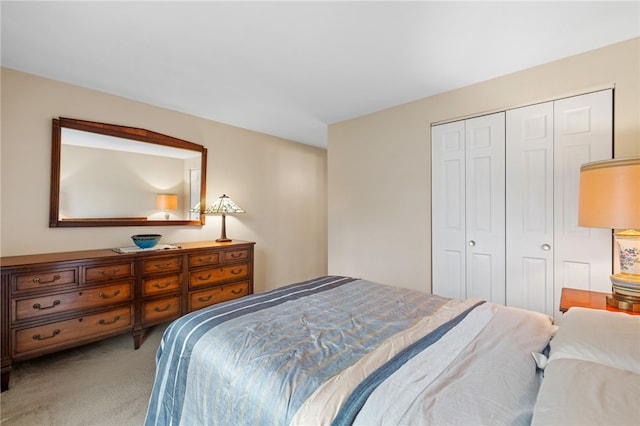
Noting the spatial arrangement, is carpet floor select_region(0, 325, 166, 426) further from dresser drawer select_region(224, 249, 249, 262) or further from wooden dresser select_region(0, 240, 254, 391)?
dresser drawer select_region(224, 249, 249, 262)

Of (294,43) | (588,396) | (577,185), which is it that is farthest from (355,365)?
(577,185)

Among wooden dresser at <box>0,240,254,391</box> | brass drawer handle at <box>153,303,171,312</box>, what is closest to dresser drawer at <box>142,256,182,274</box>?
wooden dresser at <box>0,240,254,391</box>

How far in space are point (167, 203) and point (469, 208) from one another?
124 inches

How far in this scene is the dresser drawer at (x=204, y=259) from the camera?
279 cm

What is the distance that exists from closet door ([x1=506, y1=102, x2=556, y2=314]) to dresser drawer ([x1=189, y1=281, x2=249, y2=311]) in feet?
8.75

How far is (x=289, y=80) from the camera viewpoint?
2.47 meters

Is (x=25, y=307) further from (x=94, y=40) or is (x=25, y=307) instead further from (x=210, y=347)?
(x=94, y=40)

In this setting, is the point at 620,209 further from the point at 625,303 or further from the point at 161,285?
the point at 161,285

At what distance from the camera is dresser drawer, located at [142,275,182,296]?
250cm

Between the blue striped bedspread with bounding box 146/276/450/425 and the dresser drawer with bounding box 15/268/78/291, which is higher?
the dresser drawer with bounding box 15/268/78/291

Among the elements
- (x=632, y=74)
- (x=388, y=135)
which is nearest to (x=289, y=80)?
(x=388, y=135)

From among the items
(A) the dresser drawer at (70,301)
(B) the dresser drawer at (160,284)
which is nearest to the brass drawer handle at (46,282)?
(A) the dresser drawer at (70,301)

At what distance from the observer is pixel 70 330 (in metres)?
2.13

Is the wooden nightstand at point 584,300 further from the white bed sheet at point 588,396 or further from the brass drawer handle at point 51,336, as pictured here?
the brass drawer handle at point 51,336
